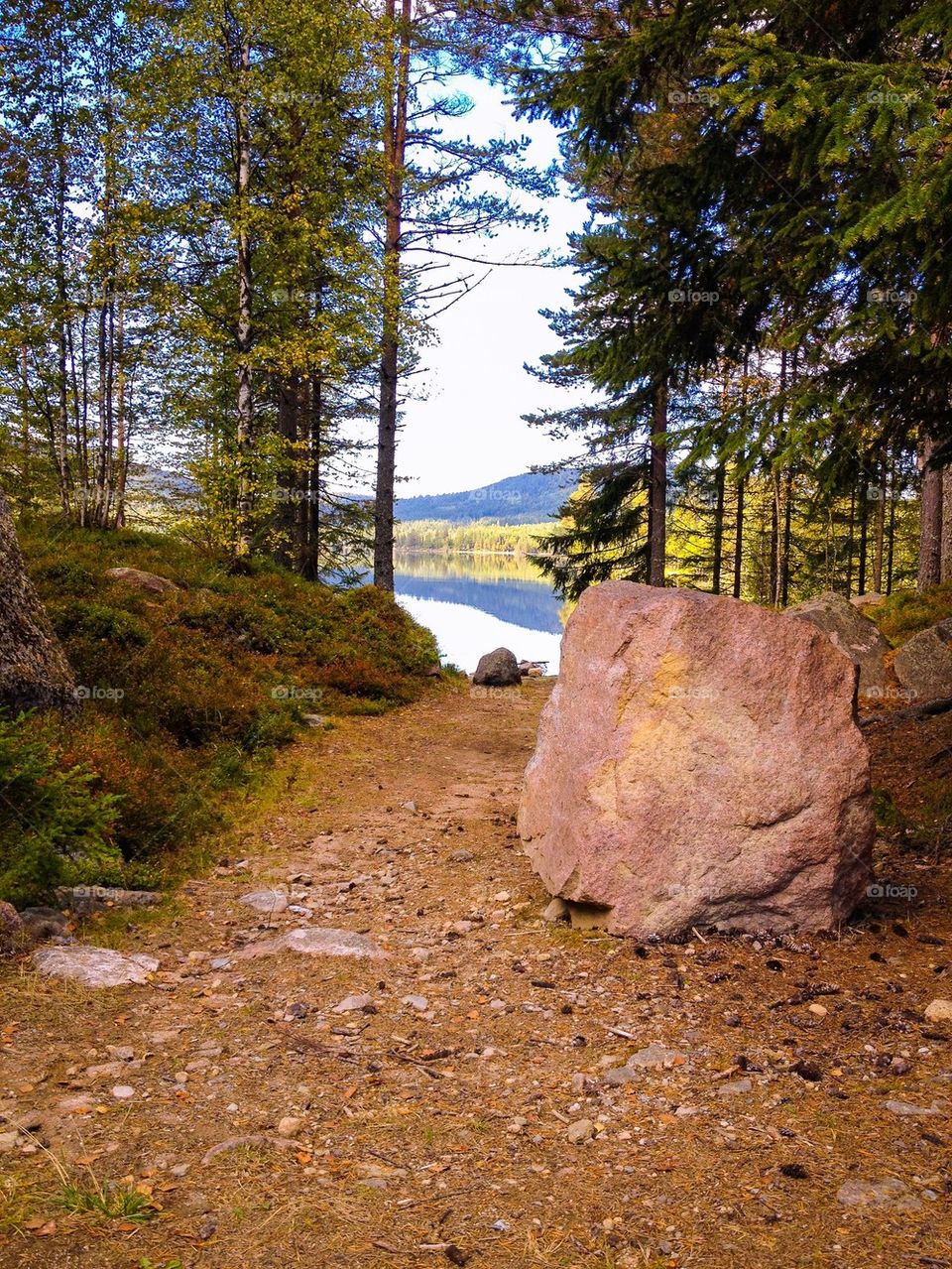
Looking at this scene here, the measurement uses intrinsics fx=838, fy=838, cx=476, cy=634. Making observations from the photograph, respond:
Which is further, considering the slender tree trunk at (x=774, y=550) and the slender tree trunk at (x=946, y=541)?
the slender tree trunk at (x=774, y=550)

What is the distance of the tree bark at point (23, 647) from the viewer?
754 cm

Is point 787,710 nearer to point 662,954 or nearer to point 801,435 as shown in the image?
point 662,954

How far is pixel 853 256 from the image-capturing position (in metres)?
6.88

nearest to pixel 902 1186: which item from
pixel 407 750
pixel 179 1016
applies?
pixel 179 1016

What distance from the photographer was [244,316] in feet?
51.6

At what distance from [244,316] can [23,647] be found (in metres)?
10.1

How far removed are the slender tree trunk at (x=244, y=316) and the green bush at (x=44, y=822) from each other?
30.5 ft

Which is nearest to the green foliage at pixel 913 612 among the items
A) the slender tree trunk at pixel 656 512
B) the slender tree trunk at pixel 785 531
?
the slender tree trunk at pixel 656 512

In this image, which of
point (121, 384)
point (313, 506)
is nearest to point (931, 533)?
point (313, 506)

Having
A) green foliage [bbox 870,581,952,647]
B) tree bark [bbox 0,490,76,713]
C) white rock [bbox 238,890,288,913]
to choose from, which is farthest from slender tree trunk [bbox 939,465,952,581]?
tree bark [bbox 0,490,76,713]

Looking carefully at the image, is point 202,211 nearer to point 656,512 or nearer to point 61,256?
point 61,256

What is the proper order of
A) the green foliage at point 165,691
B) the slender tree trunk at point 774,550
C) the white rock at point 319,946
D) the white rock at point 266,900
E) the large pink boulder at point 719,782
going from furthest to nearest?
the slender tree trunk at point 774,550 → the white rock at point 266,900 → the green foliage at point 165,691 → the white rock at point 319,946 → the large pink boulder at point 719,782

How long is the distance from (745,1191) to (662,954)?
2119 millimetres

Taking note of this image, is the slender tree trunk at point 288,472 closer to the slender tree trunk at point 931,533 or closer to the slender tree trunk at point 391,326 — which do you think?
the slender tree trunk at point 391,326
